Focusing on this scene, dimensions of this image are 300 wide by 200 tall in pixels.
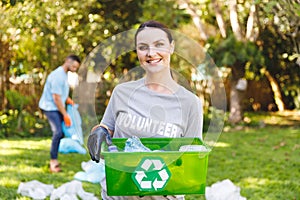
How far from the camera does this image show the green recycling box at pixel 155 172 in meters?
1.84

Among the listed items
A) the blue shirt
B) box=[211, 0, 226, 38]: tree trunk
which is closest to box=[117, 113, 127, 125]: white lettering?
the blue shirt

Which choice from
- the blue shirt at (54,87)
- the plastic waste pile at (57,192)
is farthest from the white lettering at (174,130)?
the blue shirt at (54,87)

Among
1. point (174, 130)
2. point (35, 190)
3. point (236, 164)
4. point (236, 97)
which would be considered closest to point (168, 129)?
point (174, 130)

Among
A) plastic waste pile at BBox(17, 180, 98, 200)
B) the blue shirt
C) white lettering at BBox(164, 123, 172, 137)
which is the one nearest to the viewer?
white lettering at BBox(164, 123, 172, 137)

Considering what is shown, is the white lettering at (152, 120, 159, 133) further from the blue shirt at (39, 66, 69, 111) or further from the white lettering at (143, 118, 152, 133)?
the blue shirt at (39, 66, 69, 111)

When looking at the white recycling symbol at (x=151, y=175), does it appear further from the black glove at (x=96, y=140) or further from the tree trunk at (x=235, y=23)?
the tree trunk at (x=235, y=23)

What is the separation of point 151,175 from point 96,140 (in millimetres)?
294

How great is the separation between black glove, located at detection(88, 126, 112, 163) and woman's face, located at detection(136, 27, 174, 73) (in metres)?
0.30

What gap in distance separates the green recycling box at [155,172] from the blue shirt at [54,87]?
382 centimetres

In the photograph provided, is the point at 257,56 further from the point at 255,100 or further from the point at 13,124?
the point at 13,124

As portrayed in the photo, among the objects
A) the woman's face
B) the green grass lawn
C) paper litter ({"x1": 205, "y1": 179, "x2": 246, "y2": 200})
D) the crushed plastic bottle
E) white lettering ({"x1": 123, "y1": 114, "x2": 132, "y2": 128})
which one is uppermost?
the woman's face

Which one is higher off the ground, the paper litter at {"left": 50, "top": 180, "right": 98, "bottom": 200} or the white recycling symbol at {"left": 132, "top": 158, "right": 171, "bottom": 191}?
the white recycling symbol at {"left": 132, "top": 158, "right": 171, "bottom": 191}

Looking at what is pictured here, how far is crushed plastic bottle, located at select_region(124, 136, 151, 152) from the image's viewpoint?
77.5 inches

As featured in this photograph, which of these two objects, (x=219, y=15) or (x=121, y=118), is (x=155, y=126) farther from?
(x=219, y=15)
